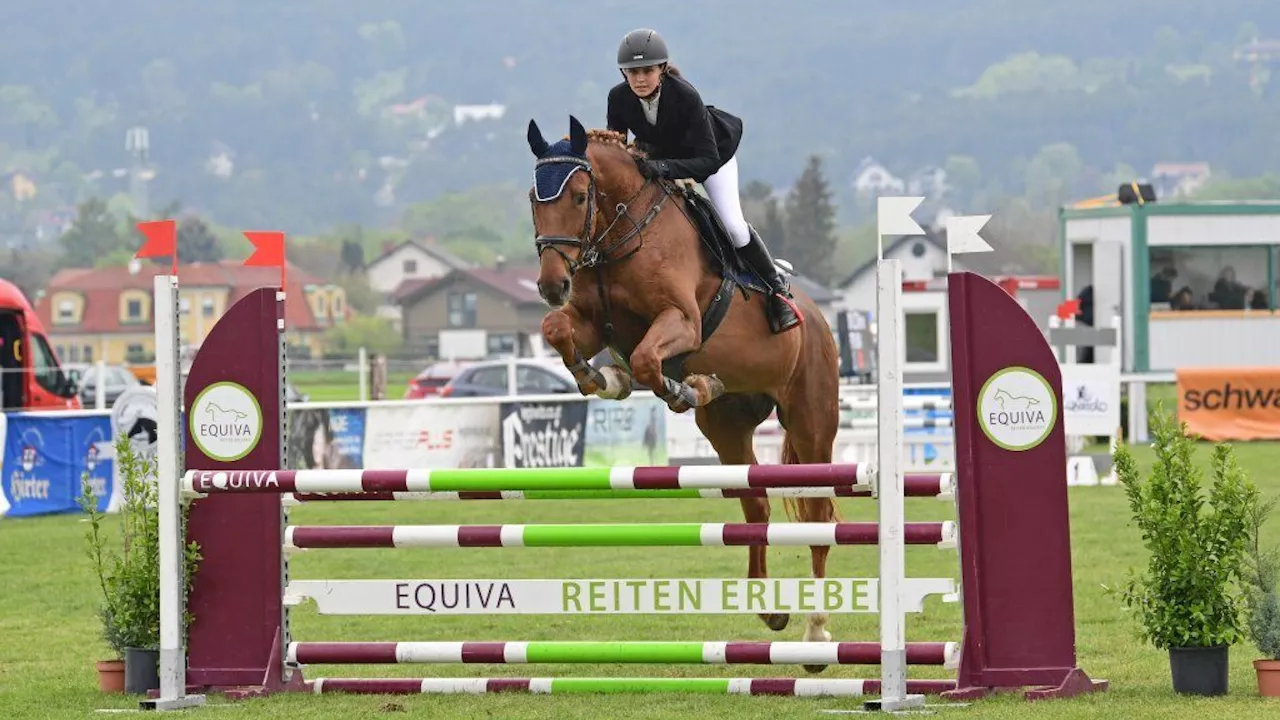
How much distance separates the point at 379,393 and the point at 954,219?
73.2 feet

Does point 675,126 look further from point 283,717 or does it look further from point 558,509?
point 558,509

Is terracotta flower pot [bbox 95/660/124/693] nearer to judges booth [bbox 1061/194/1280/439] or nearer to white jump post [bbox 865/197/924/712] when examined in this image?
white jump post [bbox 865/197/924/712]

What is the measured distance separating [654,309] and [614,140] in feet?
2.05

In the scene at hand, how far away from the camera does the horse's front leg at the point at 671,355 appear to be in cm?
614

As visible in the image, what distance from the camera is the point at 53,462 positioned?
1498 centimetres

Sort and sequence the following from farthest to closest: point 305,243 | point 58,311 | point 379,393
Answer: point 305,243, point 58,311, point 379,393

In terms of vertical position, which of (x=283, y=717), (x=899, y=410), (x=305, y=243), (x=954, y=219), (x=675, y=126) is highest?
(x=305, y=243)

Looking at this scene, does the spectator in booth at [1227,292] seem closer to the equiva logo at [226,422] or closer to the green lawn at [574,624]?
the green lawn at [574,624]

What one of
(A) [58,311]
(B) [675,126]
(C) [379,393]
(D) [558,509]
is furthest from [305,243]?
(B) [675,126]

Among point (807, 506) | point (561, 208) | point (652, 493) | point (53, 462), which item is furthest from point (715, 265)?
point (53, 462)

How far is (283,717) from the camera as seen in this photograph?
5676 mm

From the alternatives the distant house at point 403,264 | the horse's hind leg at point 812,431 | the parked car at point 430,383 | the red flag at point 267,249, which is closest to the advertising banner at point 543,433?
the horse's hind leg at point 812,431

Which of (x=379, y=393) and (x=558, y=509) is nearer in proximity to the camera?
(x=558, y=509)

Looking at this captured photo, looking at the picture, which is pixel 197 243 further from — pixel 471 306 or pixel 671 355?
pixel 671 355
